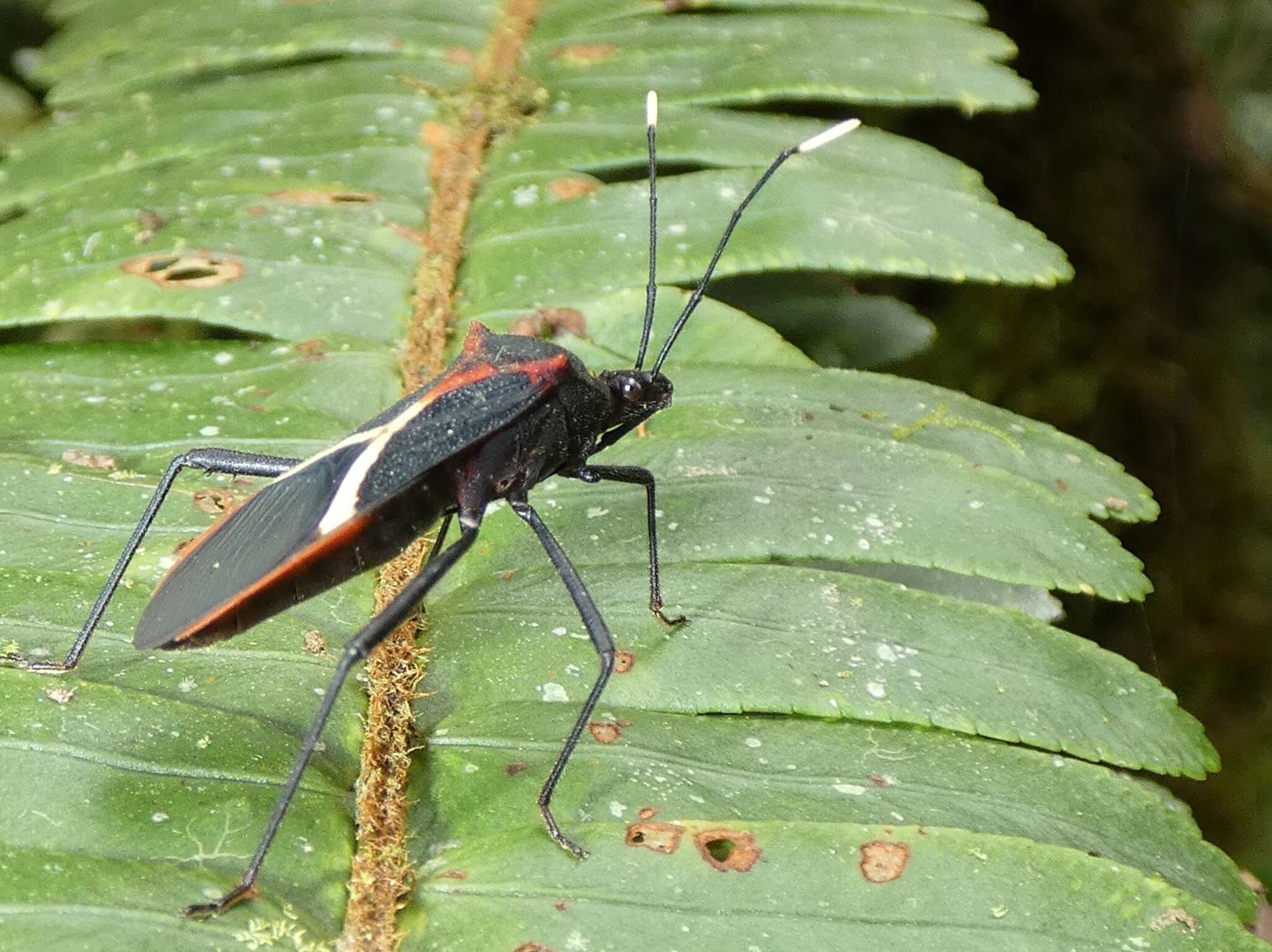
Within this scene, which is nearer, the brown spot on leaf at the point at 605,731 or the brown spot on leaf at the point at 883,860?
the brown spot on leaf at the point at 883,860

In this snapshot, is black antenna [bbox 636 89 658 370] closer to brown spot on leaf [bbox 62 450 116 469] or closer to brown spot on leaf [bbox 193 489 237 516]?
brown spot on leaf [bbox 193 489 237 516]

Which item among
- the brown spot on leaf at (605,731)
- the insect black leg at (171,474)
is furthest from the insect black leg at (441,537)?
the brown spot on leaf at (605,731)

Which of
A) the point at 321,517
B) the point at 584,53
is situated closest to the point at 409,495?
the point at 321,517

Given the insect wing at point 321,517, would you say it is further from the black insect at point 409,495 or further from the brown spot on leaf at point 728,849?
the brown spot on leaf at point 728,849

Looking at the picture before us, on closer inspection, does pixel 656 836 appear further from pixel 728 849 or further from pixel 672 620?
pixel 672 620

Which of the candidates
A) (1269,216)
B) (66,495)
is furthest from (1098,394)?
(66,495)

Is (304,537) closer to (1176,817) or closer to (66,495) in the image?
(66,495)

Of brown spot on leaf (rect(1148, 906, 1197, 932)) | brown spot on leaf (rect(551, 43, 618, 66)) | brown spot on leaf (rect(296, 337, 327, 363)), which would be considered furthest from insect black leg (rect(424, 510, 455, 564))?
brown spot on leaf (rect(551, 43, 618, 66))
